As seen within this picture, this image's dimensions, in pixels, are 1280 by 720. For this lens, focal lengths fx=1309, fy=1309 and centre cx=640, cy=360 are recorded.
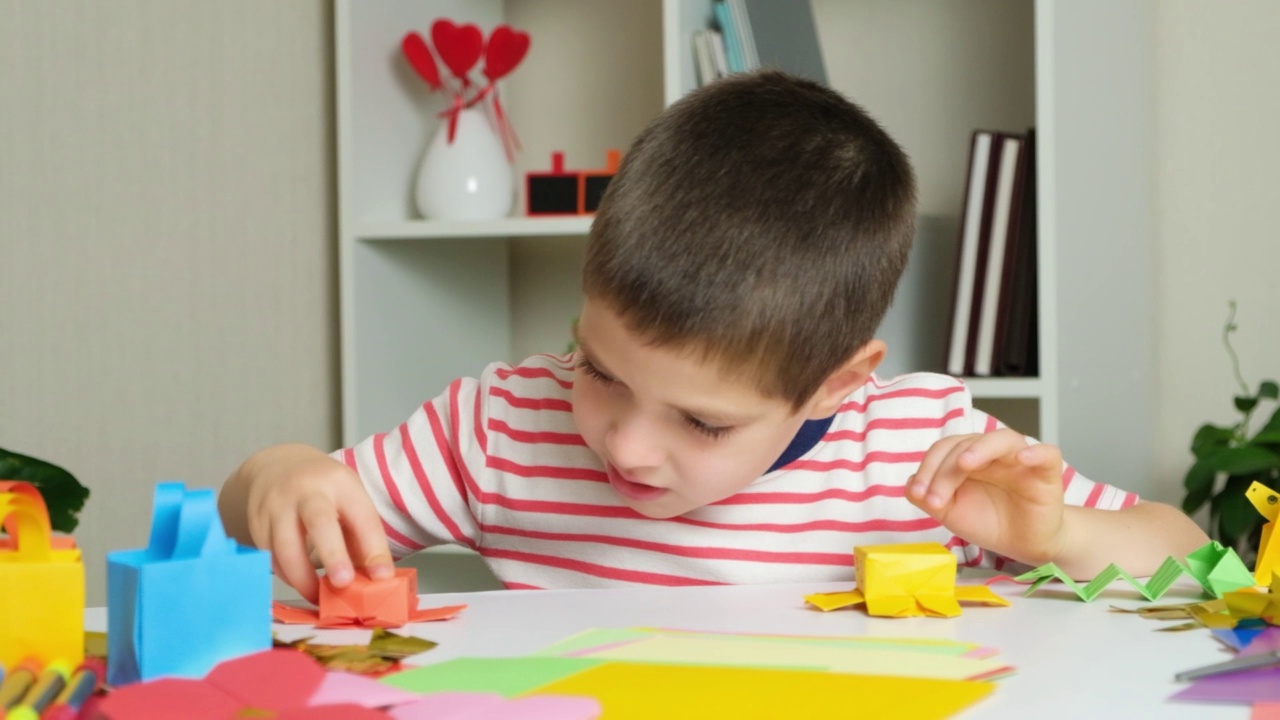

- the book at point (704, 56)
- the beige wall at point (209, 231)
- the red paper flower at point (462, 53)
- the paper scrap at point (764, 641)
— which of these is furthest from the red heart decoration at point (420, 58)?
the paper scrap at point (764, 641)

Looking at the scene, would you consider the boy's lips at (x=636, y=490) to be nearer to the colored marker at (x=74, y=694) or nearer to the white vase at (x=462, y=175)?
the colored marker at (x=74, y=694)

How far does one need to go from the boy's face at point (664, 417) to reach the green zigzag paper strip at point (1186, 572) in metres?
0.18

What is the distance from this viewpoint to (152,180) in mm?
1541

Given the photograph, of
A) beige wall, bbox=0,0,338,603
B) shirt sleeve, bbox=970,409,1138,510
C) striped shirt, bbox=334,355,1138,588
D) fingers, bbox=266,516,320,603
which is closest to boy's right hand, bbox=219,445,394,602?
fingers, bbox=266,516,320,603

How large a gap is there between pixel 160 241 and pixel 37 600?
1091 mm

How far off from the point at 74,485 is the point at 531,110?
120 cm

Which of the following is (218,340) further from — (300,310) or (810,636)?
(810,636)

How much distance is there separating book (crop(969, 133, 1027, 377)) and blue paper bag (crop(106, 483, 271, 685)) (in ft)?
3.74

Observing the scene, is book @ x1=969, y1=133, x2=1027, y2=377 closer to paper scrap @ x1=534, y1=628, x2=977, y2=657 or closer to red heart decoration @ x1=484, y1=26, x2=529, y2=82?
red heart decoration @ x1=484, y1=26, x2=529, y2=82

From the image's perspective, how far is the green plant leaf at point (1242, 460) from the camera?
1439mm

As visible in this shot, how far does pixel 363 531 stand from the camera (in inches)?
28.8

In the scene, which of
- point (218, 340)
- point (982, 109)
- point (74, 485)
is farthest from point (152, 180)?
point (982, 109)

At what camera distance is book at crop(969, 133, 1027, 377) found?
153 cm

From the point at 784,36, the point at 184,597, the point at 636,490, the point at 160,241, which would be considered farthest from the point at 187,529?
the point at 784,36
